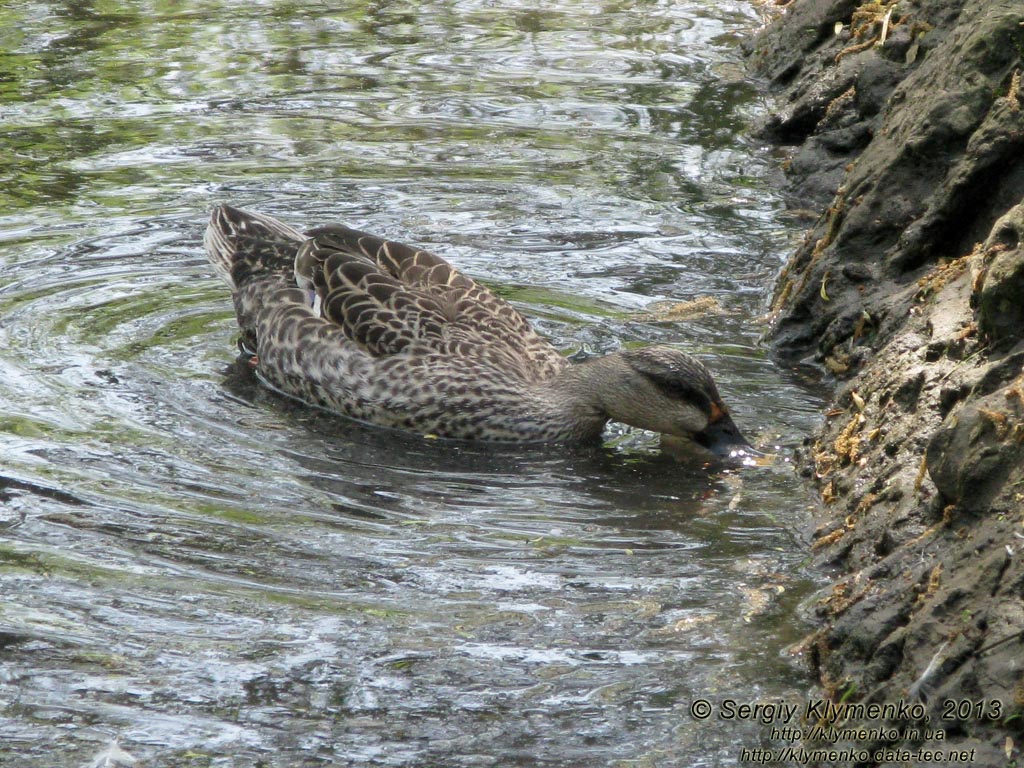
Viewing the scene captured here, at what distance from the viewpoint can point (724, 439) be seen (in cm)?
822

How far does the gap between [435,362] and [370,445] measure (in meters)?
0.65

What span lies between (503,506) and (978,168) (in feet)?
9.95

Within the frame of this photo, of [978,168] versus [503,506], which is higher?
[978,168]

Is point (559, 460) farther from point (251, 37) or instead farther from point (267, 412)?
point (251, 37)

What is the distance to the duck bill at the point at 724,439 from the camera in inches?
322

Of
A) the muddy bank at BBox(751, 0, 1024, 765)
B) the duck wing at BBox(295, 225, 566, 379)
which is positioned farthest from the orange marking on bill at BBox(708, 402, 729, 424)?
the duck wing at BBox(295, 225, 566, 379)

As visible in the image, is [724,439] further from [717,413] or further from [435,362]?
[435,362]

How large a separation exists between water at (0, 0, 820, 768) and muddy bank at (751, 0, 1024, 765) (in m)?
0.33

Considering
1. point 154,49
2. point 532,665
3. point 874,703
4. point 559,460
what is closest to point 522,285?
point 559,460

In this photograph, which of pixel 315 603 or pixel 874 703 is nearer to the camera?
pixel 874 703

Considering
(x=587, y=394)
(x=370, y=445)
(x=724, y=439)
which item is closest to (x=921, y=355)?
(x=724, y=439)

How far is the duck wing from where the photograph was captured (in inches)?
354

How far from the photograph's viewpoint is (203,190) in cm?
1207

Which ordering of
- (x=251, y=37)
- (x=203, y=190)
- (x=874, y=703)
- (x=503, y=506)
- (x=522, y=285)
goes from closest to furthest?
(x=874, y=703), (x=503, y=506), (x=522, y=285), (x=203, y=190), (x=251, y=37)
